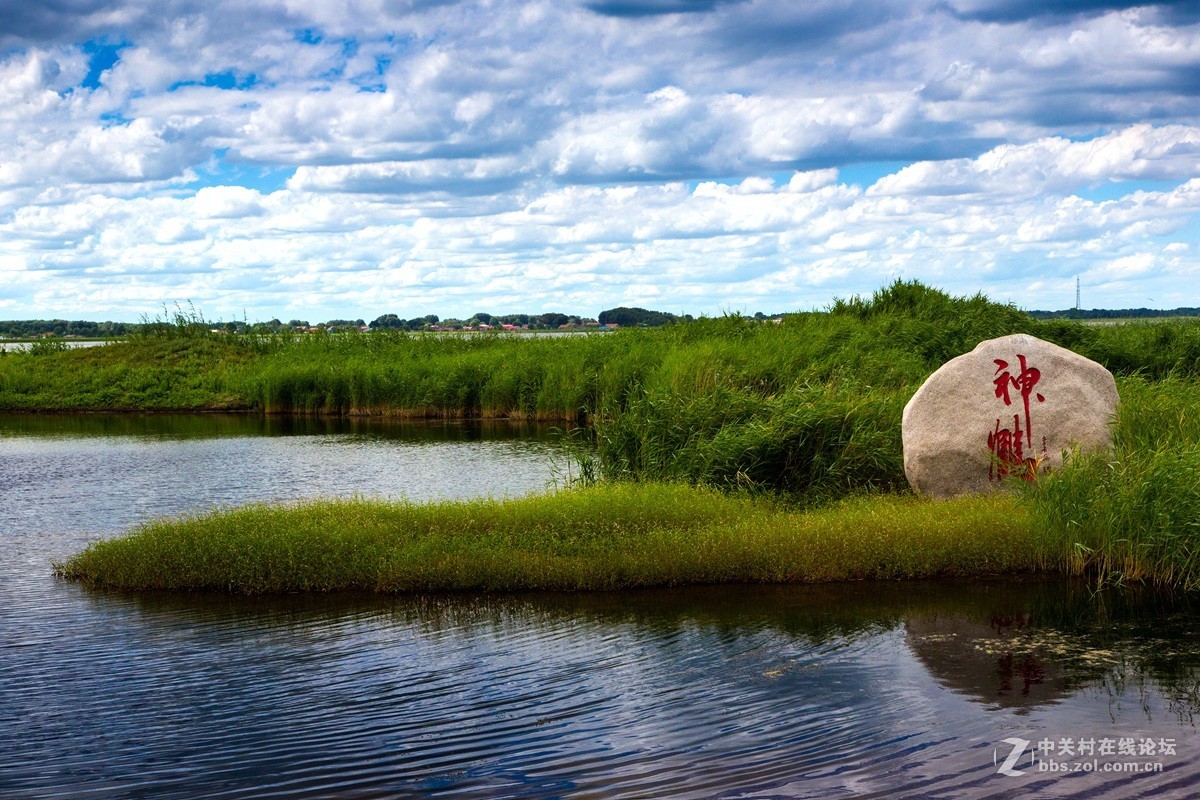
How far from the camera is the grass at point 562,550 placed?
11.5 meters

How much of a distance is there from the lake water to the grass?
0.31 metres

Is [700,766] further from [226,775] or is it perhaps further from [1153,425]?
[1153,425]

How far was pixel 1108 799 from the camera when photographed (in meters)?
6.23

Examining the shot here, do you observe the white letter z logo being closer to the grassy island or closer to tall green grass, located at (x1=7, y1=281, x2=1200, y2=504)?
the grassy island

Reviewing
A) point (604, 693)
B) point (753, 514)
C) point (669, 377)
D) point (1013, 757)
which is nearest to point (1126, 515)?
point (753, 514)

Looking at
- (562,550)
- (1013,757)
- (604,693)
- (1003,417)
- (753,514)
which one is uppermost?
(1003,417)

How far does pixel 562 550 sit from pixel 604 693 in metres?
3.79

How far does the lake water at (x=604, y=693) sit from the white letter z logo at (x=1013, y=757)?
0.02 meters

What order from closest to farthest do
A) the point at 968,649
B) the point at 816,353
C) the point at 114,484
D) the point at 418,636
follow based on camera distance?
the point at 968,649
the point at 418,636
the point at 114,484
the point at 816,353

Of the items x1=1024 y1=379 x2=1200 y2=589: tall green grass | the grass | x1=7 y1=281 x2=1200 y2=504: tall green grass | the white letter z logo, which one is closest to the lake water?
the white letter z logo

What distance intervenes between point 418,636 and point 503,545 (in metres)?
2.27

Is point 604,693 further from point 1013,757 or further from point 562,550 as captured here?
point 562,550

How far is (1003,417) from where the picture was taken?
44.5 feet

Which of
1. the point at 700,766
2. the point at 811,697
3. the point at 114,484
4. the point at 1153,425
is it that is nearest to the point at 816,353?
the point at 1153,425
